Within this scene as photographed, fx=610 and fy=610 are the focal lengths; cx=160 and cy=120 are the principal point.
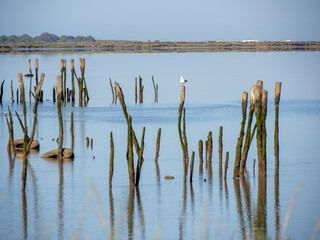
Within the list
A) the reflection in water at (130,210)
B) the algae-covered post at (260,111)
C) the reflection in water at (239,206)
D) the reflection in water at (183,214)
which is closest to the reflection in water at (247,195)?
the reflection in water at (239,206)

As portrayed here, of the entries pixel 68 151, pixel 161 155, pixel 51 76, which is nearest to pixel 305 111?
pixel 161 155

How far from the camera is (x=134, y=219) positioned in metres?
15.9

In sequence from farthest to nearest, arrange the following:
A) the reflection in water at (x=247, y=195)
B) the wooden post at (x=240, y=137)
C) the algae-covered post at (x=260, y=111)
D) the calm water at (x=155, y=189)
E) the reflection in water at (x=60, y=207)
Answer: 1. the wooden post at (x=240, y=137)
2. the algae-covered post at (x=260, y=111)
3. the reflection in water at (x=247, y=195)
4. the calm water at (x=155, y=189)
5. the reflection in water at (x=60, y=207)

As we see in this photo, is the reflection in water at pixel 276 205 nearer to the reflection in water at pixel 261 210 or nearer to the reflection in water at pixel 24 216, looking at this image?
the reflection in water at pixel 261 210

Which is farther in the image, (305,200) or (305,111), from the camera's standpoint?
(305,111)

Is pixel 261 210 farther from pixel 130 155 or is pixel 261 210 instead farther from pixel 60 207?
pixel 60 207

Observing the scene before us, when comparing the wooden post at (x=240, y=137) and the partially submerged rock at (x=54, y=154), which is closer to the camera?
the wooden post at (x=240, y=137)

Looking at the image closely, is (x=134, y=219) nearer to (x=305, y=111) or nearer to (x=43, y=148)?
(x=43, y=148)

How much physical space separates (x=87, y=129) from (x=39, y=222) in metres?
15.9

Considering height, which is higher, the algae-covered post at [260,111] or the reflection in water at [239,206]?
the algae-covered post at [260,111]

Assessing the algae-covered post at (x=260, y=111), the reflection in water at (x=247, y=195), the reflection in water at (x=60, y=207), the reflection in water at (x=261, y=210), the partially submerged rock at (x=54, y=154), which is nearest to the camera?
the reflection in water at (x=261, y=210)

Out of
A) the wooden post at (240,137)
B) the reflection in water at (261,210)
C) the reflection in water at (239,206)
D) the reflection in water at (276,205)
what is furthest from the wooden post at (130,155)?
the reflection in water at (276,205)

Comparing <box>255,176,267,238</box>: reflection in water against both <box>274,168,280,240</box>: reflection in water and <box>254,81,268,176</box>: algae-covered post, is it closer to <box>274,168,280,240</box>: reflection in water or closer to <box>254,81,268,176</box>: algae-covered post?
<box>274,168,280,240</box>: reflection in water

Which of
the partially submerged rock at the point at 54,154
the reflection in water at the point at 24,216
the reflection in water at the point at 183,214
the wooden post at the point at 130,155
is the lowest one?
the reflection in water at the point at 24,216
